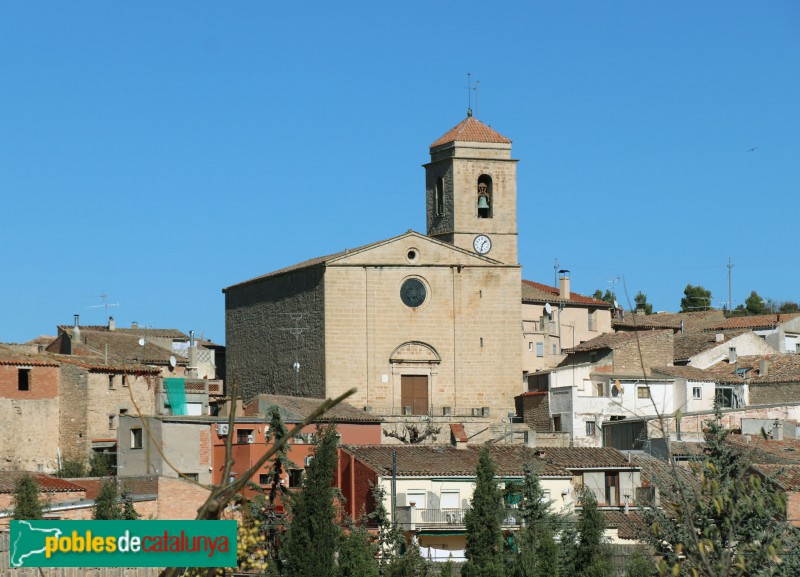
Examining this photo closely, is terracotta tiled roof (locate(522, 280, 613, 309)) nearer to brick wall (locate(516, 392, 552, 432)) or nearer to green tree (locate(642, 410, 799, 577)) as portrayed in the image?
brick wall (locate(516, 392, 552, 432))

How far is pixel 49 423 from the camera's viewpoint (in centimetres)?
4616

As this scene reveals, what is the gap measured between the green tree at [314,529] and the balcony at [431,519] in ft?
16.9

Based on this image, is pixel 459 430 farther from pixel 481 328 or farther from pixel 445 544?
pixel 445 544

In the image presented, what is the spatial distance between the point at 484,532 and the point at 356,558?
3.07m

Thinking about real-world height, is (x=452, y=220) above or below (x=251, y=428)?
above

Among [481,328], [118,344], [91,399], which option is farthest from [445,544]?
[118,344]

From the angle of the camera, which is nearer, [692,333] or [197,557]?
[197,557]

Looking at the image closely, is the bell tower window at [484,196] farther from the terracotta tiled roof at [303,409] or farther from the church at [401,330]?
the terracotta tiled roof at [303,409]

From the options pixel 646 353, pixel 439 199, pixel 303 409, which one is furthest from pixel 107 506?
pixel 439 199

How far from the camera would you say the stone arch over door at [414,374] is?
53969 mm

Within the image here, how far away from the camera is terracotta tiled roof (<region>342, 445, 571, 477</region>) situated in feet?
127

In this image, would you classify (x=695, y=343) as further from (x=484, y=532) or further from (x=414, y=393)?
(x=484, y=532)

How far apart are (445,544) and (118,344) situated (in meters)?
21.8

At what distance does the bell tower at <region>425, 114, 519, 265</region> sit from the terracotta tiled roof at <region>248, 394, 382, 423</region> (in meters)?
11.0
